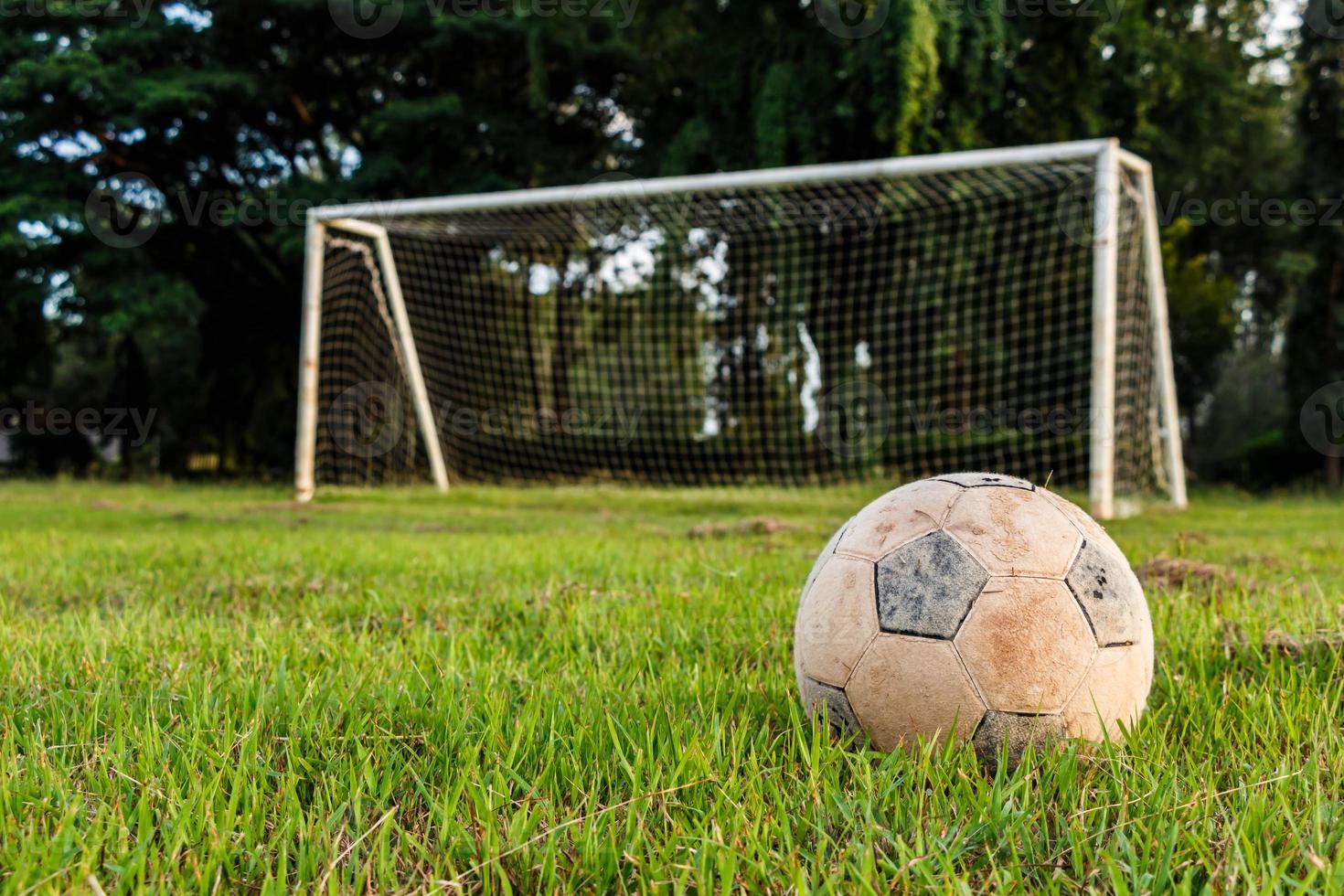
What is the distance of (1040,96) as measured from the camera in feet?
47.0

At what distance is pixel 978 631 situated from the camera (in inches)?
74.5

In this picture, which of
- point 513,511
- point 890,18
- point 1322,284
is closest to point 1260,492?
point 1322,284

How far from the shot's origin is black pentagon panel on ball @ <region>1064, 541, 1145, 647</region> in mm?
1951

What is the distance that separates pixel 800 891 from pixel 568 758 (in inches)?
Answer: 26.7
